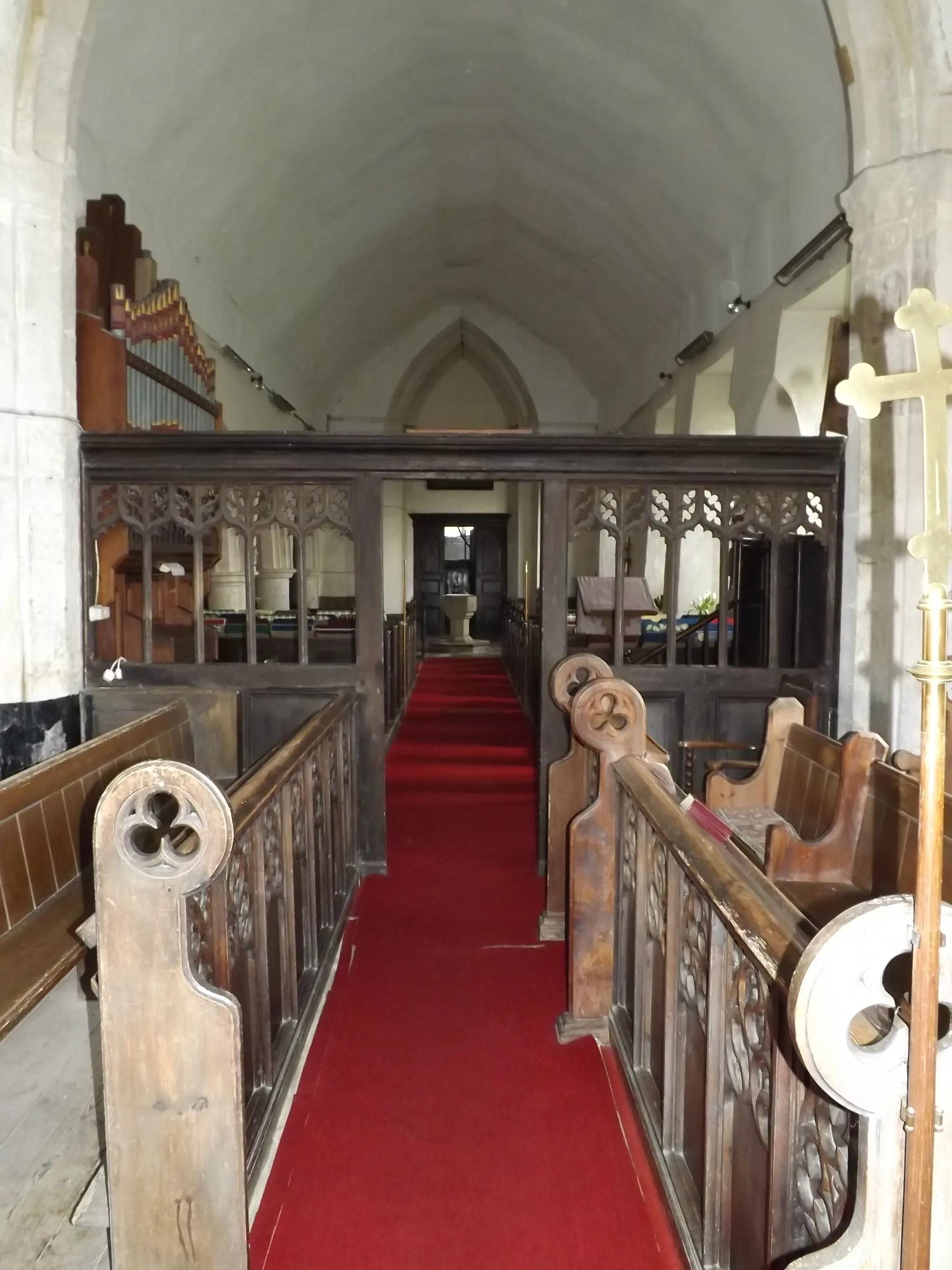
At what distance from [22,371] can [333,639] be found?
4.95m

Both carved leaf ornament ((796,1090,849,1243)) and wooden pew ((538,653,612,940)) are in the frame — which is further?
wooden pew ((538,653,612,940))

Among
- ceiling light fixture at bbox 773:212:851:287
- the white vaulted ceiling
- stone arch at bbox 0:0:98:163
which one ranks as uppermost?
the white vaulted ceiling

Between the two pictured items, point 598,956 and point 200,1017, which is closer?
point 200,1017

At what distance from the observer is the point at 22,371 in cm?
368

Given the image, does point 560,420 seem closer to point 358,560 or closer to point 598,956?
point 358,560

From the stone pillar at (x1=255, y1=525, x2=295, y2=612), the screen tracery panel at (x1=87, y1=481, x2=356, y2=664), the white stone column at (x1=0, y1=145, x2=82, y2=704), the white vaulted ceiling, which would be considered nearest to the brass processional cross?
the screen tracery panel at (x1=87, y1=481, x2=356, y2=664)

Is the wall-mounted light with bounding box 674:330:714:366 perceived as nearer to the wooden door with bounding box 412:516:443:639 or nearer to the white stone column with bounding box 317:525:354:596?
the white stone column with bounding box 317:525:354:596

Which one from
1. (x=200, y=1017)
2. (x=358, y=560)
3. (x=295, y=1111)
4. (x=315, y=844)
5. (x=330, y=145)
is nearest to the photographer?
(x=200, y=1017)

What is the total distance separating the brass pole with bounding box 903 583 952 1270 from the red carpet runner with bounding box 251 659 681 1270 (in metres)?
1.14

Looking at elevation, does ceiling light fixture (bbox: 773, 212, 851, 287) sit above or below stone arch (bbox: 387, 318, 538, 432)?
below

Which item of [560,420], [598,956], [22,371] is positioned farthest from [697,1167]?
[560,420]

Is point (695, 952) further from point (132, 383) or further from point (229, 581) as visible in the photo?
point (229, 581)

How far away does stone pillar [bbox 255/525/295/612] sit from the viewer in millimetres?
9945

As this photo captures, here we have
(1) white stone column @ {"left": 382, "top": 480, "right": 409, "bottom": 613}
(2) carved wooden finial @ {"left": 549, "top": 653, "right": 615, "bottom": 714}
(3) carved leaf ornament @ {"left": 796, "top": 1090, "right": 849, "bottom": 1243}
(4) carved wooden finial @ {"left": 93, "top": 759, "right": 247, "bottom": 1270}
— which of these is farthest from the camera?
(1) white stone column @ {"left": 382, "top": 480, "right": 409, "bottom": 613}
